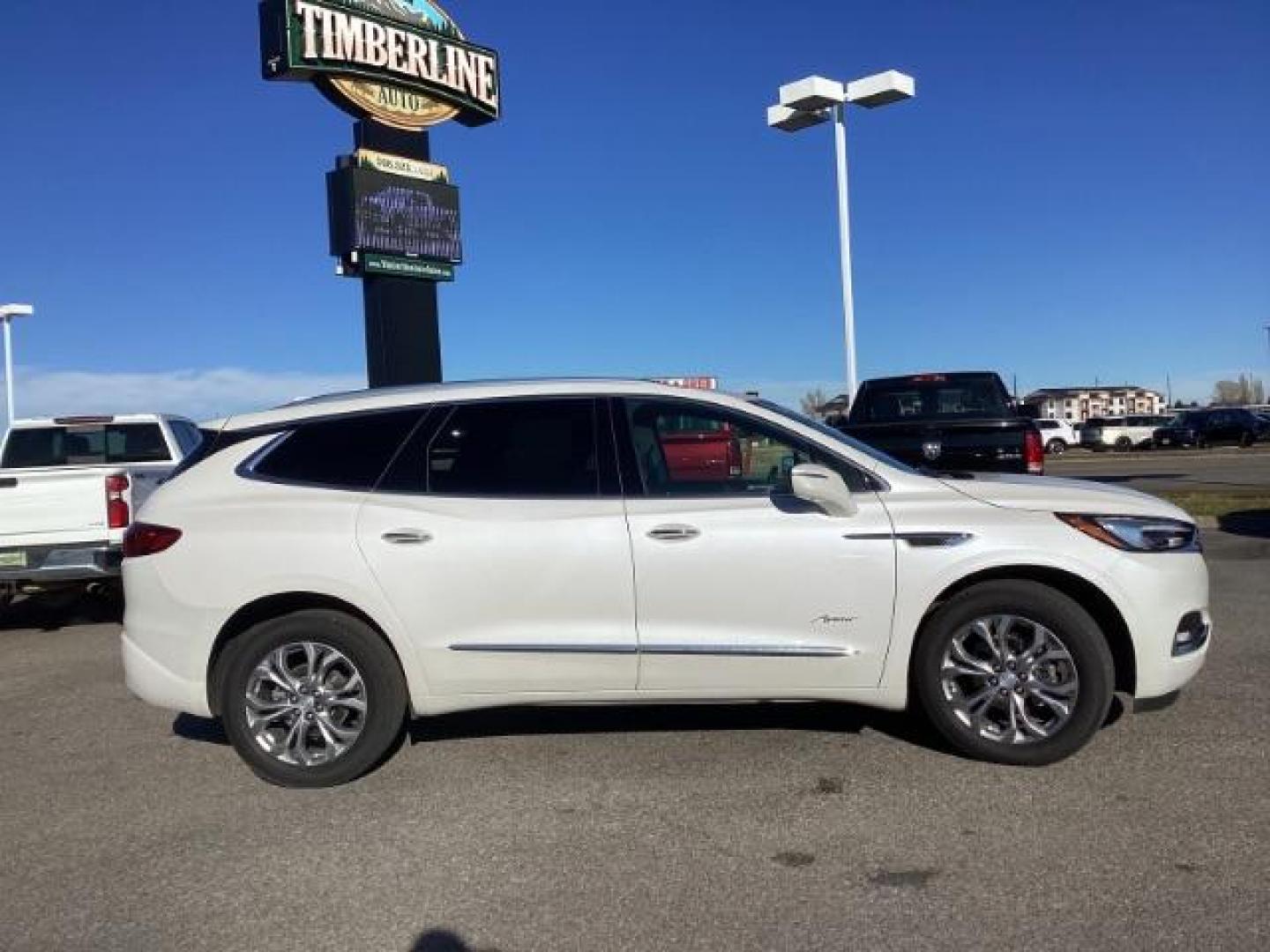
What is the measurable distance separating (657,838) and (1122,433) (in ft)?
163

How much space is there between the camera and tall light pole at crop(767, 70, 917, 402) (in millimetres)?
18625

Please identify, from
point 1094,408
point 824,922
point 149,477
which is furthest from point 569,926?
point 1094,408

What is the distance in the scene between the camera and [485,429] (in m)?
5.01

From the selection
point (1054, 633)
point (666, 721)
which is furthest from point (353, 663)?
point (1054, 633)

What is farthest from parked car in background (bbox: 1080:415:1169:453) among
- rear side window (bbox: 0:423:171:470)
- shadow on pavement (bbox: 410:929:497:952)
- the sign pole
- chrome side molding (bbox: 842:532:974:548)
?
shadow on pavement (bbox: 410:929:497:952)

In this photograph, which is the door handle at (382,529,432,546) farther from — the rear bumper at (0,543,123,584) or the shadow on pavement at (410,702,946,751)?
the rear bumper at (0,543,123,584)

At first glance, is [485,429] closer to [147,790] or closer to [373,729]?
[373,729]

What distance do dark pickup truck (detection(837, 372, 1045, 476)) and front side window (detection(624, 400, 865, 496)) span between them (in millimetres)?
5187

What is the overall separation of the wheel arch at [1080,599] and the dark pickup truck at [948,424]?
5.29 meters

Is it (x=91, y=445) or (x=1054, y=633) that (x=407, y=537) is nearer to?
(x=1054, y=633)

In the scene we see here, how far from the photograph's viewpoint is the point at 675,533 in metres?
4.69

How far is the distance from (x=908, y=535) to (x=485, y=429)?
1949 millimetres

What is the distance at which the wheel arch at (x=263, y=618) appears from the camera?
4824 millimetres

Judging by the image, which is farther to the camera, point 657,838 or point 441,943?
point 657,838
